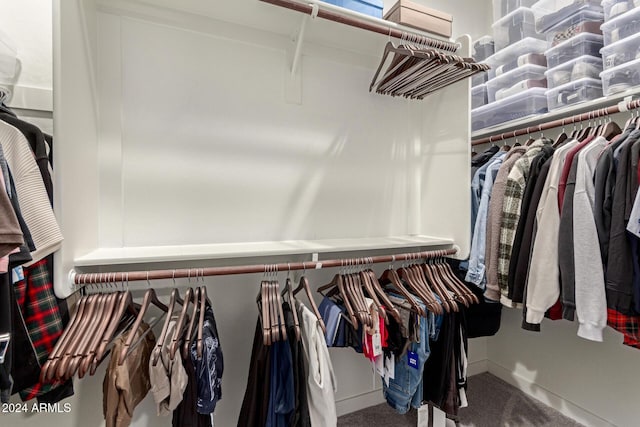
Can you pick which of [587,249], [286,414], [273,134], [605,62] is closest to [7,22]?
[273,134]

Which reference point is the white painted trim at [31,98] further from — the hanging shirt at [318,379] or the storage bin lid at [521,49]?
the storage bin lid at [521,49]

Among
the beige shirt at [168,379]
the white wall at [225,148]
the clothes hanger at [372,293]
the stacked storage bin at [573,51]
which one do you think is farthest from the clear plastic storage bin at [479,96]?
the beige shirt at [168,379]

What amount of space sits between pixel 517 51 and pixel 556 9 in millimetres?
235

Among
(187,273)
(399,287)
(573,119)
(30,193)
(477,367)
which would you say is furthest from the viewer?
(477,367)

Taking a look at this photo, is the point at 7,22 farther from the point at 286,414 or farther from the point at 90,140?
the point at 286,414

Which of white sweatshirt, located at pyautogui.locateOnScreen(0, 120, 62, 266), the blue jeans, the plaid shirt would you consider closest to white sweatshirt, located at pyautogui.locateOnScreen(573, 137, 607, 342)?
the plaid shirt

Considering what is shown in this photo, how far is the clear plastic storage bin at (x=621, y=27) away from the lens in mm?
1255

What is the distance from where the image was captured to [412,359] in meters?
1.24

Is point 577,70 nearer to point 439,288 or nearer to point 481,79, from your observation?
point 481,79

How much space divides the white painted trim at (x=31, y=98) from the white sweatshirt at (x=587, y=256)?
2121 mm

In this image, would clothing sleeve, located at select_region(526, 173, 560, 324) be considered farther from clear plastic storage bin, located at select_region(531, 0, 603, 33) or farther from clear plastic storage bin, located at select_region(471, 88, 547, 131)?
clear plastic storage bin, located at select_region(531, 0, 603, 33)

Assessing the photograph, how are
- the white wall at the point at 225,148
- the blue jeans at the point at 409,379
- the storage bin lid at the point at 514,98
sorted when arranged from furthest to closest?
the storage bin lid at the point at 514,98, the blue jeans at the point at 409,379, the white wall at the point at 225,148

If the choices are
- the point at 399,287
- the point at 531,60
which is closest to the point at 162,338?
the point at 399,287

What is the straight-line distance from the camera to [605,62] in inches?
52.9
